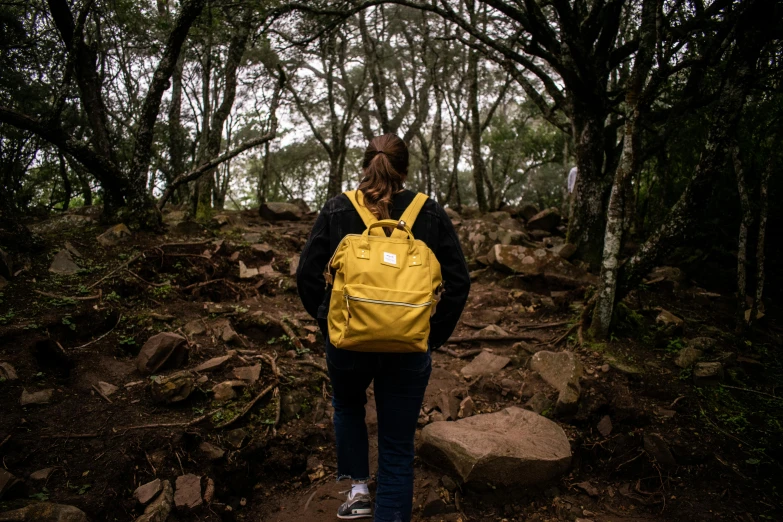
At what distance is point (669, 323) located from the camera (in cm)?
506

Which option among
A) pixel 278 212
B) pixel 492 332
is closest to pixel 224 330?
pixel 492 332

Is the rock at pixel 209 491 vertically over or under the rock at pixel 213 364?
under

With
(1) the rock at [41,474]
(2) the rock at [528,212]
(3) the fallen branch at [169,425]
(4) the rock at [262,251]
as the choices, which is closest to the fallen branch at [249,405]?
(3) the fallen branch at [169,425]

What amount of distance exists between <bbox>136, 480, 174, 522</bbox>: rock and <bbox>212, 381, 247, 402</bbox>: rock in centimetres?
96

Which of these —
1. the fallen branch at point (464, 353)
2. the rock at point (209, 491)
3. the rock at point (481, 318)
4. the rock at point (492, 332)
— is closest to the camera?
the rock at point (209, 491)

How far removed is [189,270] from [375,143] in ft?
15.5

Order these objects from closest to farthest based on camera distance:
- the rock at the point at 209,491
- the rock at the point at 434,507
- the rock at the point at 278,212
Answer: the rock at the point at 209,491, the rock at the point at 434,507, the rock at the point at 278,212

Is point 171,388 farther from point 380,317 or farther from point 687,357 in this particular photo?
point 687,357

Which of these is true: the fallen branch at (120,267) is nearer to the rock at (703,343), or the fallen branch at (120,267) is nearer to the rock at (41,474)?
the rock at (41,474)

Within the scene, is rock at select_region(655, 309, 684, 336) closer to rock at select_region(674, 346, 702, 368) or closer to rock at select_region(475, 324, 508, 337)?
rock at select_region(674, 346, 702, 368)

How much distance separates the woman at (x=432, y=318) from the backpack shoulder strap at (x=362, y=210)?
0.03 metres

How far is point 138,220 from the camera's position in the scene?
676cm

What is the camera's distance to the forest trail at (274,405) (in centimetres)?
305

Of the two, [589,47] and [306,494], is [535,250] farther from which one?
[306,494]
